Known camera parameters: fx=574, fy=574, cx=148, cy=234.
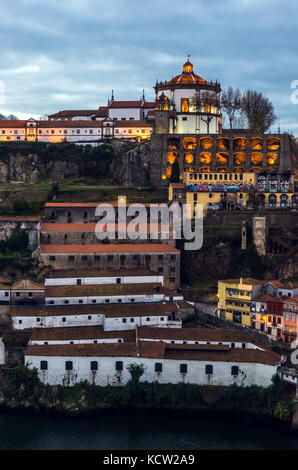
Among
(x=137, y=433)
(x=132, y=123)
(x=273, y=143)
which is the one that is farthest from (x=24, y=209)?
(x=137, y=433)

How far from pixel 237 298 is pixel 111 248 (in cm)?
1367

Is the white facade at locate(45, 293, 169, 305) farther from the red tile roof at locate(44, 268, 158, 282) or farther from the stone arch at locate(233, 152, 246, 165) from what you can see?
the stone arch at locate(233, 152, 246, 165)

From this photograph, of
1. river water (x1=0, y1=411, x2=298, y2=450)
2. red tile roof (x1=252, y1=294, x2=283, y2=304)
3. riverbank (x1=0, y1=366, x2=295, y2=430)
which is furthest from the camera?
red tile roof (x1=252, y1=294, x2=283, y2=304)

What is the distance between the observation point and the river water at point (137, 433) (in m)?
36.3

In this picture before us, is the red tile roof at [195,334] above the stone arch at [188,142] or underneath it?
underneath

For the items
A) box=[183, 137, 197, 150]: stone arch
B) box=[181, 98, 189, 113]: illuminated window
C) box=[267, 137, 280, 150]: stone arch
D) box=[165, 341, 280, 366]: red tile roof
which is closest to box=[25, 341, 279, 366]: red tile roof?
box=[165, 341, 280, 366]: red tile roof

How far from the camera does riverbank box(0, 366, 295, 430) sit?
39625mm

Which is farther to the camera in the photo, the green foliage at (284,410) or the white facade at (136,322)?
the white facade at (136,322)

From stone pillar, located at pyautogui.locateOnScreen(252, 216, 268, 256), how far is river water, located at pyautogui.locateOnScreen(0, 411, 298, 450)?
71.2 feet

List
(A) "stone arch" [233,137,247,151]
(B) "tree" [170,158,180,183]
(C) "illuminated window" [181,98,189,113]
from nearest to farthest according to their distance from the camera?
(B) "tree" [170,158,180,183] → (A) "stone arch" [233,137,247,151] → (C) "illuminated window" [181,98,189,113]

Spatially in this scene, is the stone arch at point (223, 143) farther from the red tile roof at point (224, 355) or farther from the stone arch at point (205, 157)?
the red tile roof at point (224, 355)

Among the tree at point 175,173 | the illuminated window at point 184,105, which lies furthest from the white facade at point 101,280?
the illuminated window at point 184,105

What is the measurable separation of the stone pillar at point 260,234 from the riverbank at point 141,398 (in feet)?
63.4
